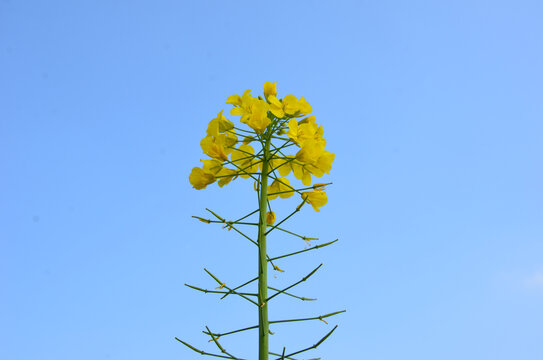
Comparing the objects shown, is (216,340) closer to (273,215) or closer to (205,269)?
(205,269)

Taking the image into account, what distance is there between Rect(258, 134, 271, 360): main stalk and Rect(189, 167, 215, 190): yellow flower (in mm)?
364

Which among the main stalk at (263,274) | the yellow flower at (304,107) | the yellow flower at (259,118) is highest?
the yellow flower at (304,107)

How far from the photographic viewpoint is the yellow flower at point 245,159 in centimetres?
323

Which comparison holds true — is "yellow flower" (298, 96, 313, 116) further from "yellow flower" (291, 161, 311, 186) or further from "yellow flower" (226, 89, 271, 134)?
"yellow flower" (291, 161, 311, 186)

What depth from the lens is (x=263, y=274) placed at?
2.89 m

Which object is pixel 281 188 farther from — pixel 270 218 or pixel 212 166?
pixel 212 166

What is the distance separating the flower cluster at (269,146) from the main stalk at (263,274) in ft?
0.34

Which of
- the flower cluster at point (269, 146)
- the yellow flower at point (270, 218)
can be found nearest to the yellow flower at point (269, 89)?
the flower cluster at point (269, 146)

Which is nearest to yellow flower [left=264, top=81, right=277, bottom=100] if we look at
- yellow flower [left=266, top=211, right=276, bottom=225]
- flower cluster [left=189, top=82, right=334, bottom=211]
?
flower cluster [left=189, top=82, right=334, bottom=211]

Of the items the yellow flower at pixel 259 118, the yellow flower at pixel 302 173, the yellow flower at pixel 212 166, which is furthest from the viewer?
the yellow flower at pixel 302 173

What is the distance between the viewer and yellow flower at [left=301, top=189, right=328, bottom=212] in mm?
3213

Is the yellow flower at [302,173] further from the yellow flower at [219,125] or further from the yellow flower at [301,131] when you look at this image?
the yellow flower at [219,125]

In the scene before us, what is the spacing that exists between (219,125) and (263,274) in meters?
1.07

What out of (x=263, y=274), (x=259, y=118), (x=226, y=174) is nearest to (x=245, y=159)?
(x=226, y=174)
